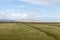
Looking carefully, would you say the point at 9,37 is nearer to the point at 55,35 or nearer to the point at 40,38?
the point at 40,38

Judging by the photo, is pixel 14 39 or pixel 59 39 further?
pixel 59 39

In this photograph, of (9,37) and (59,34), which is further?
(59,34)

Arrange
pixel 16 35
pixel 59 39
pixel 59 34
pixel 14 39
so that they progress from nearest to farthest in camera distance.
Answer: pixel 14 39 < pixel 16 35 < pixel 59 39 < pixel 59 34

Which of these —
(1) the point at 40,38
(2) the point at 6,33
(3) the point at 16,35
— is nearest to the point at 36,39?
(1) the point at 40,38

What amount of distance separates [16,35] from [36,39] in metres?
1.65

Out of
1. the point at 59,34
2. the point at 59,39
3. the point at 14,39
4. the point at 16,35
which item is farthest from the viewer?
the point at 59,34

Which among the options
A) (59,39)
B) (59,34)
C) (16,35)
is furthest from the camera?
(59,34)

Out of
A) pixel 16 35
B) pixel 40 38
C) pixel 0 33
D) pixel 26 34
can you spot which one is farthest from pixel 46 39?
pixel 0 33

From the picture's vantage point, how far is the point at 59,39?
15.3 meters

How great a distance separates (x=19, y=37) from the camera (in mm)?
12836

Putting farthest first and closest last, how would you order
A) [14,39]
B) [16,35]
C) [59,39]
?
Result: [59,39] → [16,35] → [14,39]

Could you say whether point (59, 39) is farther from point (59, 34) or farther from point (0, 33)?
point (0, 33)

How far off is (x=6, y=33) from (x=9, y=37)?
72cm

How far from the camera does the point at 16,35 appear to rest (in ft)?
42.9
